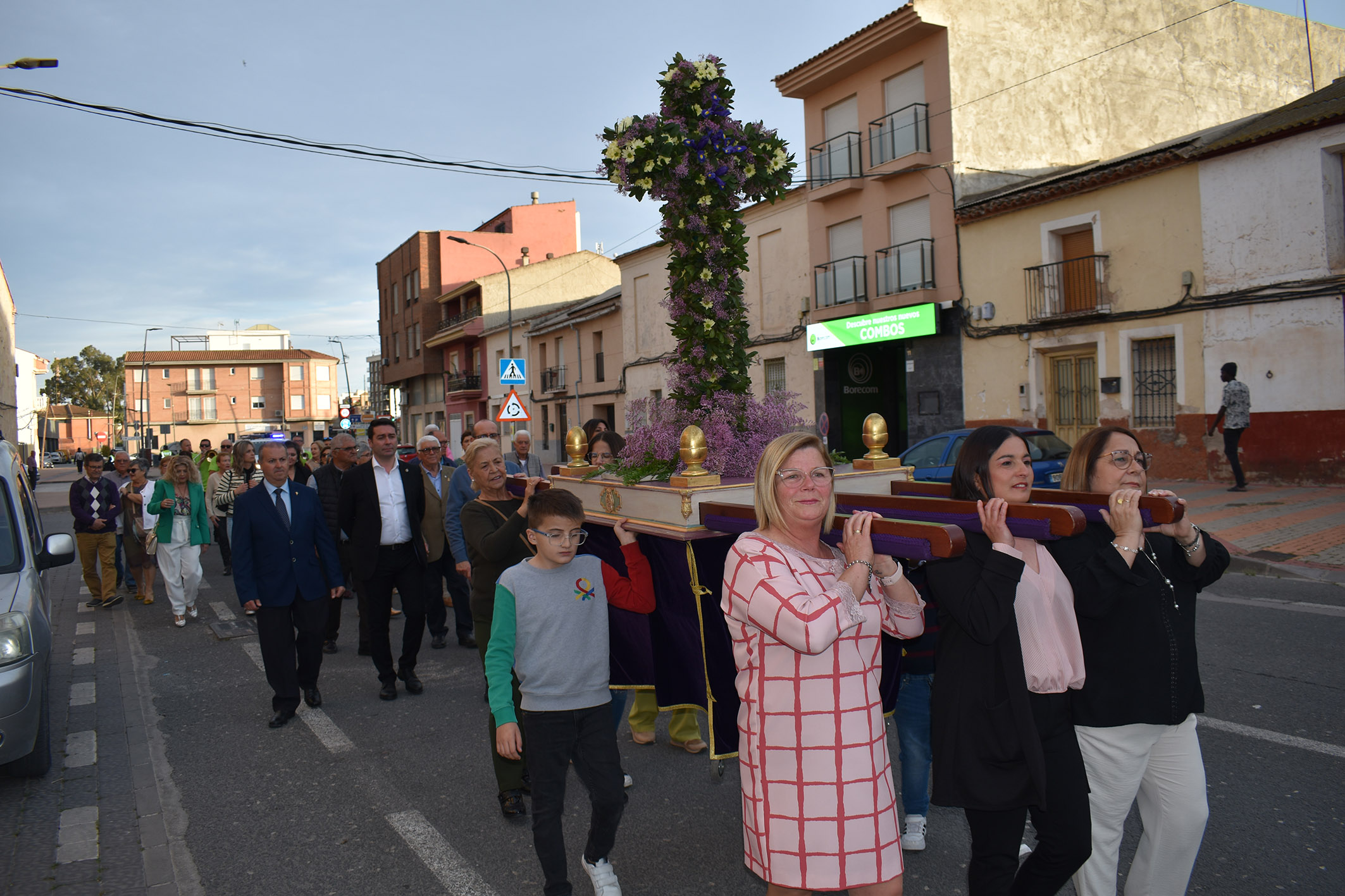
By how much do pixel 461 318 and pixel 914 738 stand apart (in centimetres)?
4221

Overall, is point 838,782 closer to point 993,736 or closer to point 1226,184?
point 993,736

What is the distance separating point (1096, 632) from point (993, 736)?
0.47m

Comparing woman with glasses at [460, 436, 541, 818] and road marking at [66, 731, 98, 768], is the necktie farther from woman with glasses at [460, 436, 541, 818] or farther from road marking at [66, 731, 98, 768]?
road marking at [66, 731, 98, 768]

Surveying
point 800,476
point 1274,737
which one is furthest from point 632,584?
point 1274,737

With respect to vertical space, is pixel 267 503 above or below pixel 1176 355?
below

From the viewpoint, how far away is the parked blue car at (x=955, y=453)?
1058cm

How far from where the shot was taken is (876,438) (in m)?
4.22

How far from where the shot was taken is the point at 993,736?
2.32 m

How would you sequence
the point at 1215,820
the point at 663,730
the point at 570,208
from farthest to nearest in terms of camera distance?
the point at 570,208 < the point at 663,730 < the point at 1215,820

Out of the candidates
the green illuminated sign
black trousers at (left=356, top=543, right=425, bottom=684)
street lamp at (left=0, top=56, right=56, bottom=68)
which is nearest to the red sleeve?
black trousers at (left=356, top=543, right=425, bottom=684)

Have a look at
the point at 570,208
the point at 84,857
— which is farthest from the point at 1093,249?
the point at 570,208

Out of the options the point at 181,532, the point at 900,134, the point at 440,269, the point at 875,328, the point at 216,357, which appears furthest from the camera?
the point at 216,357

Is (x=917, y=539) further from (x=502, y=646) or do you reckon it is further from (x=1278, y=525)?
(x=1278, y=525)

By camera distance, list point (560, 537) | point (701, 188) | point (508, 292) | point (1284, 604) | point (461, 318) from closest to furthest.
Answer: point (560, 537) → point (701, 188) → point (1284, 604) → point (508, 292) → point (461, 318)
